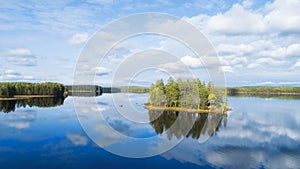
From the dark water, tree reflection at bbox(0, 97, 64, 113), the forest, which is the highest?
the forest

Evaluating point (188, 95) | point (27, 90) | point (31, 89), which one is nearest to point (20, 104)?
point (27, 90)

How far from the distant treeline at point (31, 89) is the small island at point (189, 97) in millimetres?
63055

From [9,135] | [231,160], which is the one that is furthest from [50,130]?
[231,160]

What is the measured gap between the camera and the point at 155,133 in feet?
100

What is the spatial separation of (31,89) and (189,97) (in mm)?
78309

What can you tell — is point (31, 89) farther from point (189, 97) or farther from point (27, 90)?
point (189, 97)

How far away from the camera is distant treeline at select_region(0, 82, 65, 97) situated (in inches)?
3529

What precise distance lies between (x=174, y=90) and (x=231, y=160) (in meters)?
32.8

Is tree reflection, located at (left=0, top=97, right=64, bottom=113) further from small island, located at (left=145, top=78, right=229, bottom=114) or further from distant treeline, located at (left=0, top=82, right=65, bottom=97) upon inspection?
small island, located at (left=145, top=78, right=229, bottom=114)

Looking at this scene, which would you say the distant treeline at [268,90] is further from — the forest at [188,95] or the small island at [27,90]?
the forest at [188,95]

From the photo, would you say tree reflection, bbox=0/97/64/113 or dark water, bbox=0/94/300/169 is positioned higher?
tree reflection, bbox=0/97/64/113

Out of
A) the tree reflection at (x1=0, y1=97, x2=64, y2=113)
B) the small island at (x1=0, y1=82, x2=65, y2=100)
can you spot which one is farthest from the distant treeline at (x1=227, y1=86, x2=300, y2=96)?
the tree reflection at (x1=0, y1=97, x2=64, y2=113)

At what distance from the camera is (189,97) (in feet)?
179

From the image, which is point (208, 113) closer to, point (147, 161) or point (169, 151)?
point (169, 151)
